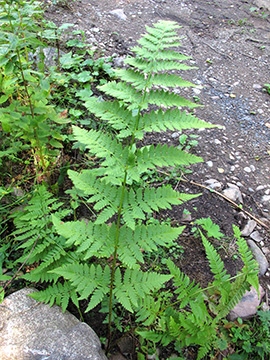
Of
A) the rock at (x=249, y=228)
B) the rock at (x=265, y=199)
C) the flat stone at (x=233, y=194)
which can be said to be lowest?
the rock at (x=249, y=228)

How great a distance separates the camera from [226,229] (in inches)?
112

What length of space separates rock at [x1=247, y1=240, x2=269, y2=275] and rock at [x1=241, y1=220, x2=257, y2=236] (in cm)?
9

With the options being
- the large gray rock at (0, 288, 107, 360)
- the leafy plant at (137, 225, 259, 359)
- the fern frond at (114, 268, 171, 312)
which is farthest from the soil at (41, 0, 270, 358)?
the large gray rock at (0, 288, 107, 360)

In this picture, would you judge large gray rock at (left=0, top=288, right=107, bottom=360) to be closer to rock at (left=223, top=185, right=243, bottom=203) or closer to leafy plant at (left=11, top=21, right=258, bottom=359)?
leafy plant at (left=11, top=21, right=258, bottom=359)

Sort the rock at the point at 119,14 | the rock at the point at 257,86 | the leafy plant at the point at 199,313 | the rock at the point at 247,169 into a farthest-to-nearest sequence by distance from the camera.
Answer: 1. the rock at the point at 119,14
2. the rock at the point at 257,86
3. the rock at the point at 247,169
4. the leafy plant at the point at 199,313

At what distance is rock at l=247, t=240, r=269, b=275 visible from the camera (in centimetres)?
263

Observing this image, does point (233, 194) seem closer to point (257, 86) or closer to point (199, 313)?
point (199, 313)

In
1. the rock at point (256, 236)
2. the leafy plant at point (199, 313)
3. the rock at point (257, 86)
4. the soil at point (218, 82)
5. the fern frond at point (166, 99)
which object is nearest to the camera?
the fern frond at point (166, 99)

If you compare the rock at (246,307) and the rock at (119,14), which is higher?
the rock at (119,14)

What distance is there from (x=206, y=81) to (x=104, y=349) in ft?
13.4

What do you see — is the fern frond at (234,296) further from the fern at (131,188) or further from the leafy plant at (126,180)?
the leafy plant at (126,180)

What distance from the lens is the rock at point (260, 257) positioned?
8.63 ft

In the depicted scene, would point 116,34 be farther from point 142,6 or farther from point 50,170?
point 50,170

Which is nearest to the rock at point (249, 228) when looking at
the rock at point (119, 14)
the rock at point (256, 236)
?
the rock at point (256, 236)
